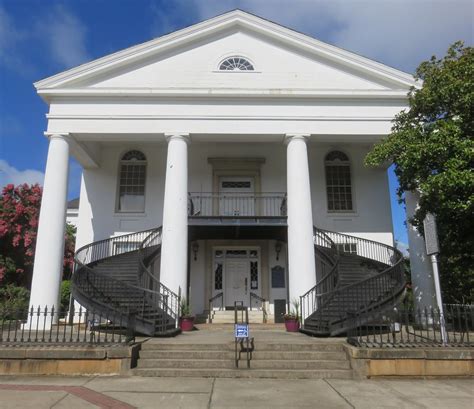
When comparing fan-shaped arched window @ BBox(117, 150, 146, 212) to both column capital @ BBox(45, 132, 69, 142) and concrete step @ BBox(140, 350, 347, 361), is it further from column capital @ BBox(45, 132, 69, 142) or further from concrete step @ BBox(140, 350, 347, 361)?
concrete step @ BBox(140, 350, 347, 361)

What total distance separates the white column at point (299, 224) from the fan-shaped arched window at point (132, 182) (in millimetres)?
6709

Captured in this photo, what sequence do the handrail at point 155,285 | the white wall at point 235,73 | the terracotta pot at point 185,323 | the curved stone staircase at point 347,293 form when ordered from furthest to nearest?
the white wall at point 235,73
the terracotta pot at point 185,323
the handrail at point 155,285
the curved stone staircase at point 347,293

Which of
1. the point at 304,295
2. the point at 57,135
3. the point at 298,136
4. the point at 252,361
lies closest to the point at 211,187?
the point at 298,136

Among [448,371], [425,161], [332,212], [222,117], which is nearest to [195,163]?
[222,117]

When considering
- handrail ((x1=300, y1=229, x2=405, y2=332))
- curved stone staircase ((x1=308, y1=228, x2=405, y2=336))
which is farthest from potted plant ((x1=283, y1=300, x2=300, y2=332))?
handrail ((x1=300, y1=229, x2=405, y2=332))

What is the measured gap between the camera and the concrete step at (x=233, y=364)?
25.8ft

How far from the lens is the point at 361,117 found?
1480 centimetres

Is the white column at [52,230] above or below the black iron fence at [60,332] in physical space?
above

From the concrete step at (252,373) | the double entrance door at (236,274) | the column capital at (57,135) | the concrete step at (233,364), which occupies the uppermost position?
the column capital at (57,135)

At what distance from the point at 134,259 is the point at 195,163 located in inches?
203

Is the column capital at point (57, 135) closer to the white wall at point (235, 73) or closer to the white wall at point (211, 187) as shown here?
the white wall at point (235, 73)

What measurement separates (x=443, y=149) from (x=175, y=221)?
26.9 feet

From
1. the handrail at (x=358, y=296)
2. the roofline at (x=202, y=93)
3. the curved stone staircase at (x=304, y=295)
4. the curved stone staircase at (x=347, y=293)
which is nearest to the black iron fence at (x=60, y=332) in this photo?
the curved stone staircase at (x=304, y=295)

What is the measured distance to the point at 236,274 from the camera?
55.5ft
